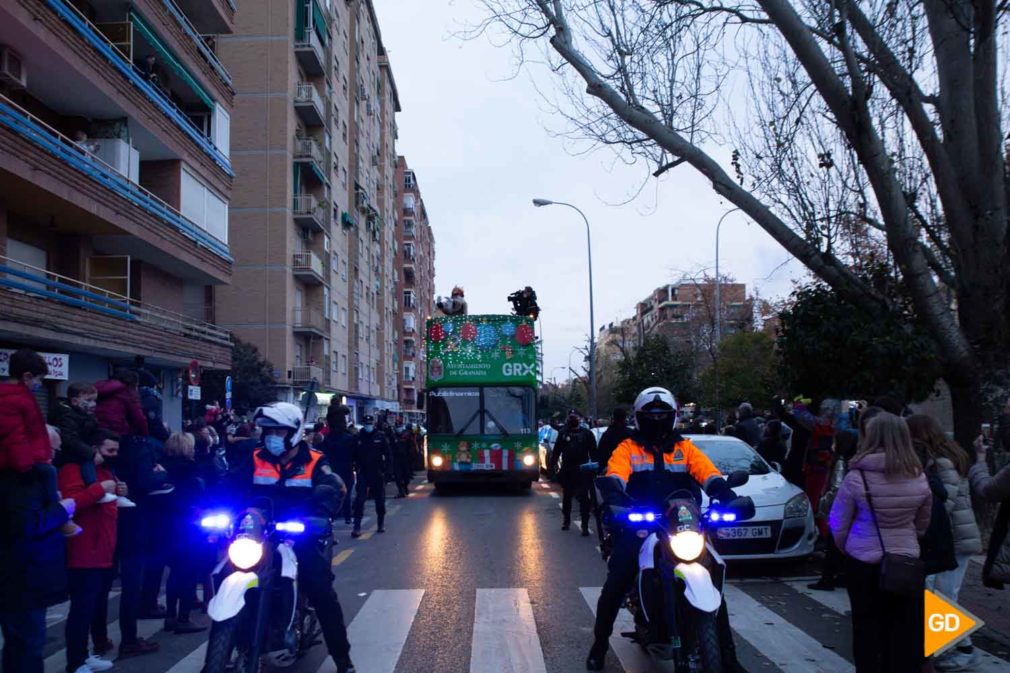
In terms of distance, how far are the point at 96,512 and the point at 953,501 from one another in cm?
560

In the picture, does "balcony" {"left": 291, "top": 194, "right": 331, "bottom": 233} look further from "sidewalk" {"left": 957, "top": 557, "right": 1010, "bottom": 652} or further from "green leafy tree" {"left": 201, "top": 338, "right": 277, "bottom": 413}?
"sidewalk" {"left": 957, "top": 557, "right": 1010, "bottom": 652}

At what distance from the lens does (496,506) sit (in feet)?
56.0

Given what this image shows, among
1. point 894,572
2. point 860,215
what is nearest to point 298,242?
point 860,215

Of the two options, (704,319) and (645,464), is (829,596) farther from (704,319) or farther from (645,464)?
(704,319)

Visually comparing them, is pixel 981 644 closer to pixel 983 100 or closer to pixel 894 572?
pixel 894 572

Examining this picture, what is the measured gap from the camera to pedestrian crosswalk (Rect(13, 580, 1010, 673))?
5867mm

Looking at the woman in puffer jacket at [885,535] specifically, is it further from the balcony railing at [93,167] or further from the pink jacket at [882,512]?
the balcony railing at [93,167]

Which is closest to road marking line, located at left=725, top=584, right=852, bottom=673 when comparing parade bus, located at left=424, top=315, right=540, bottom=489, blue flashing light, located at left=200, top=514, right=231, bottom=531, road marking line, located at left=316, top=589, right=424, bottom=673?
road marking line, located at left=316, top=589, right=424, bottom=673

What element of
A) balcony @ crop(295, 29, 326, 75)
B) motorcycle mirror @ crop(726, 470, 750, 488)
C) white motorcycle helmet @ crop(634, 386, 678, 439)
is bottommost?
motorcycle mirror @ crop(726, 470, 750, 488)

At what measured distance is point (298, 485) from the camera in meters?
5.23

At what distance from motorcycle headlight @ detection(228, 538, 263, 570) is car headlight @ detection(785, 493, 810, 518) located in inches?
239

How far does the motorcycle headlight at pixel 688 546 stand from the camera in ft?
15.7

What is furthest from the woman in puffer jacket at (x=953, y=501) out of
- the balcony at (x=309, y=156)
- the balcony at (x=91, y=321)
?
the balcony at (x=309, y=156)

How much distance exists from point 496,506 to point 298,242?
92.3ft
